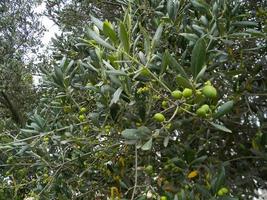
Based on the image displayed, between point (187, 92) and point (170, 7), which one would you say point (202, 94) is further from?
point (170, 7)

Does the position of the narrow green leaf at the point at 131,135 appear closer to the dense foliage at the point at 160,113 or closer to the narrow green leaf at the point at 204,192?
the dense foliage at the point at 160,113

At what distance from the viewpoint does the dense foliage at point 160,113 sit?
200 centimetres

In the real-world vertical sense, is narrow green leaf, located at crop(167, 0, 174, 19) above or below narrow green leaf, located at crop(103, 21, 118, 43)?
below

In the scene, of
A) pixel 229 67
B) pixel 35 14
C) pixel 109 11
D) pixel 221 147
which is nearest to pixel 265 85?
pixel 229 67

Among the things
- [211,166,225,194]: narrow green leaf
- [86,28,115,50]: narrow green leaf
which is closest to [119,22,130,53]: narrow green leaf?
[86,28,115,50]: narrow green leaf

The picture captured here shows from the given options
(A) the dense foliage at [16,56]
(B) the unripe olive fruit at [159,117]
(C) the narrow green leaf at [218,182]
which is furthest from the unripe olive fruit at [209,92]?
(A) the dense foliage at [16,56]

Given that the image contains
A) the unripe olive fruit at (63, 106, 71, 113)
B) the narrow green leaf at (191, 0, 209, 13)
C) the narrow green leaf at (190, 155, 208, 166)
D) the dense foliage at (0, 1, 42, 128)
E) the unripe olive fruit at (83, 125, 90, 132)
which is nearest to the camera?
the narrow green leaf at (190, 155, 208, 166)

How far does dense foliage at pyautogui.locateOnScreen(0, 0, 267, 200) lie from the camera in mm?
2000

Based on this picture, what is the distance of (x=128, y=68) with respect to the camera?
6.37ft

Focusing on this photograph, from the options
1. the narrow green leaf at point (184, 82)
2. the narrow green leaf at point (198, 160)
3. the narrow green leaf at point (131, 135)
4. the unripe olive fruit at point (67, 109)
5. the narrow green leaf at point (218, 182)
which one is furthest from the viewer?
the unripe olive fruit at point (67, 109)

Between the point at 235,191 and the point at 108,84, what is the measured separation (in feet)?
4.11

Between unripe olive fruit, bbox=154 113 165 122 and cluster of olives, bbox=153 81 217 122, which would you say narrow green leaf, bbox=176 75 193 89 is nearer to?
cluster of olives, bbox=153 81 217 122

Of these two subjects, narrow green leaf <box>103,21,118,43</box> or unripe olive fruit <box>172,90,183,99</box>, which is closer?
unripe olive fruit <box>172,90,183,99</box>

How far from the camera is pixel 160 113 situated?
1.89m
